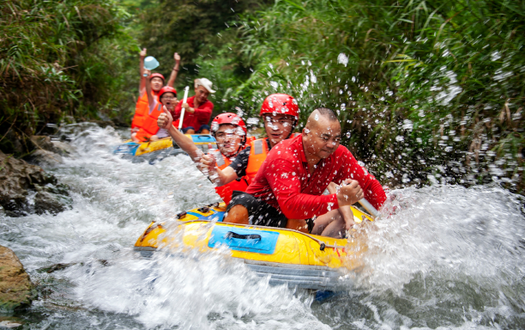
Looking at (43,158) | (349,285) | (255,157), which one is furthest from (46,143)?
(349,285)

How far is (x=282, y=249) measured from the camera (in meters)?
3.00

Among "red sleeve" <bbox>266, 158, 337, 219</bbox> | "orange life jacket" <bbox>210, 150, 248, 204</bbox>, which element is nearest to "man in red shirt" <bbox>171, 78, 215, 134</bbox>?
"orange life jacket" <bbox>210, 150, 248, 204</bbox>

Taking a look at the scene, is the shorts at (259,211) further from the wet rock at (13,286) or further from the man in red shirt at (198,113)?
the man in red shirt at (198,113)

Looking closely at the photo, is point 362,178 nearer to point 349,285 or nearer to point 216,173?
point 349,285

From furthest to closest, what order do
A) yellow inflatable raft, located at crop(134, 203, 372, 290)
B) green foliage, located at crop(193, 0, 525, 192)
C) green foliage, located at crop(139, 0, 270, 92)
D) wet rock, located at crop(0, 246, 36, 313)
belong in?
green foliage, located at crop(139, 0, 270, 92), green foliage, located at crop(193, 0, 525, 192), yellow inflatable raft, located at crop(134, 203, 372, 290), wet rock, located at crop(0, 246, 36, 313)

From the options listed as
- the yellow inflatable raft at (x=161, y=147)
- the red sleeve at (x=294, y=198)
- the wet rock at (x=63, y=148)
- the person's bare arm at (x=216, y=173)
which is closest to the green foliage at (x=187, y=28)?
the wet rock at (x=63, y=148)

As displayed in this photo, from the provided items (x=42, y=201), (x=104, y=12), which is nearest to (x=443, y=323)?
(x=42, y=201)

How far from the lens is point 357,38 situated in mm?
5168

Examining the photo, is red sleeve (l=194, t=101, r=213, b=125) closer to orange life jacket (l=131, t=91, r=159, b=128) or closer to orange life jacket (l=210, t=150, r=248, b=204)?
orange life jacket (l=131, t=91, r=159, b=128)

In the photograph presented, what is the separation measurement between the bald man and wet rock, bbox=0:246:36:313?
4.96 feet

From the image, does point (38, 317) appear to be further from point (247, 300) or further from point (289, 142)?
point (289, 142)

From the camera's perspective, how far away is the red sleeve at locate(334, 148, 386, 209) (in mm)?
3207

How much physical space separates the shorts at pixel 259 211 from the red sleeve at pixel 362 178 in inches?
22.9

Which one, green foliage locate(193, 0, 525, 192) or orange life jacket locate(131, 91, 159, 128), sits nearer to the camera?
green foliage locate(193, 0, 525, 192)
